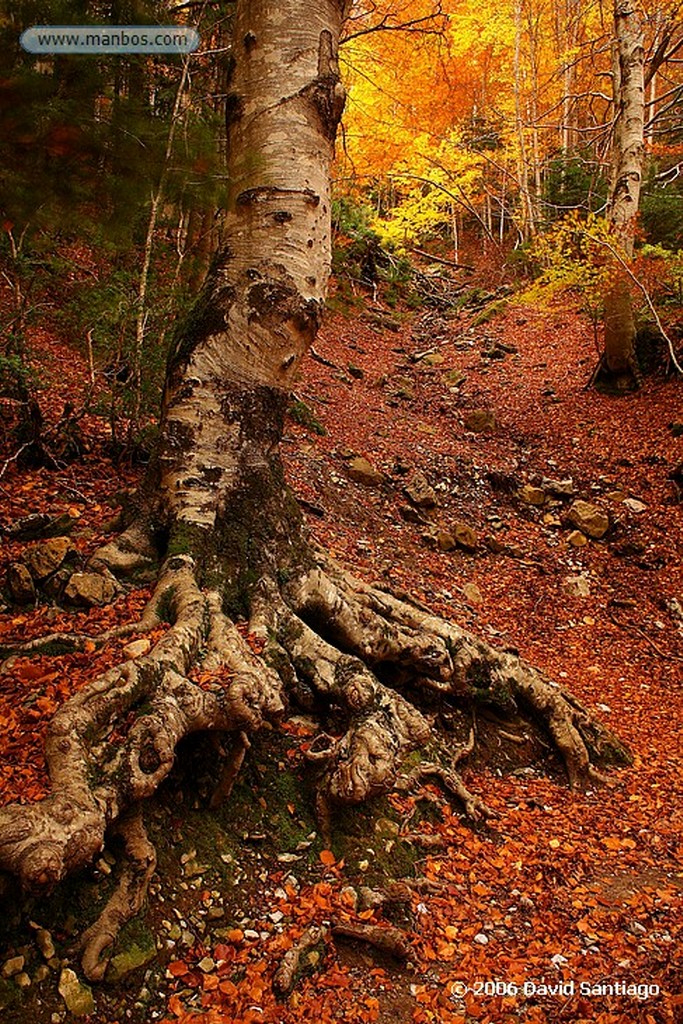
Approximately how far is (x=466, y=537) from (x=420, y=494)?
30.8 inches

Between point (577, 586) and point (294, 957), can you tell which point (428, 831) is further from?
point (577, 586)

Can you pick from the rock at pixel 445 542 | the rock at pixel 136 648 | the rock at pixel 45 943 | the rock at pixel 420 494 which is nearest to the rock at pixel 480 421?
the rock at pixel 420 494

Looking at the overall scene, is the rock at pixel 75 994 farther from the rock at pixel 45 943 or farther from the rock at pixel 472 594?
the rock at pixel 472 594

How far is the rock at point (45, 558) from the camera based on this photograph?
3.48m

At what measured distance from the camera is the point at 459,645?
167 inches

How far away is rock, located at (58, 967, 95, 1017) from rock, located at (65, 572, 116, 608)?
1682 mm

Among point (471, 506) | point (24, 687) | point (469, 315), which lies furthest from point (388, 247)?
point (24, 687)

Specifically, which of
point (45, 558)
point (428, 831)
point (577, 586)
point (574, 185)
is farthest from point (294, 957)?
point (574, 185)

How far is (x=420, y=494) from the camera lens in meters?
7.64

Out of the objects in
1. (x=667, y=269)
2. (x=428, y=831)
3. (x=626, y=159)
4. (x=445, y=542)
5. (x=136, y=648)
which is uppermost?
(x=626, y=159)

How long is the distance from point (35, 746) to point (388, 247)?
917 inches

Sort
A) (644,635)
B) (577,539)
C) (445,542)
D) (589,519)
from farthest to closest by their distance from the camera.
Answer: (589,519)
(577,539)
(445,542)
(644,635)

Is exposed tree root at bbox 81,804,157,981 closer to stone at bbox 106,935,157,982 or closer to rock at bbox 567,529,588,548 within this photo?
stone at bbox 106,935,157,982

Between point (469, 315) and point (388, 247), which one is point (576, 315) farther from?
point (388, 247)
